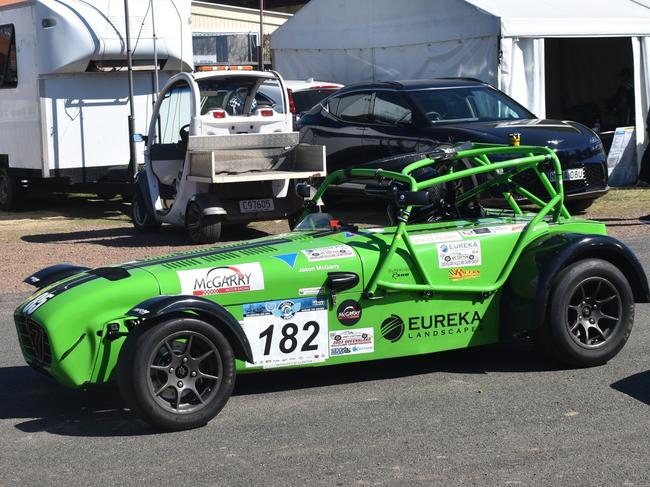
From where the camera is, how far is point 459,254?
21.2ft

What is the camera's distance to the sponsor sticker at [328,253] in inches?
243

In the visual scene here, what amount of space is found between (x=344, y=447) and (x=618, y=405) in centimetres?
164

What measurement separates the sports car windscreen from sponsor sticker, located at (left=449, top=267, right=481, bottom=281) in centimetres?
759

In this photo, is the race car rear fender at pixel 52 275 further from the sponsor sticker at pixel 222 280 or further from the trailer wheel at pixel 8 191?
the trailer wheel at pixel 8 191

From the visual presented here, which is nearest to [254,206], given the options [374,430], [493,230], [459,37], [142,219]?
[142,219]

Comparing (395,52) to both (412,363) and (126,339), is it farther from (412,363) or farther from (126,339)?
(126,339)

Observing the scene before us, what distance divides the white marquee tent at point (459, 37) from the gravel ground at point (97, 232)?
2349 millimetres

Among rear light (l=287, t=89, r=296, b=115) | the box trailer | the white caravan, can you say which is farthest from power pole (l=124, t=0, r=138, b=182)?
rear light (l=287, t=89, r=296, b=115)

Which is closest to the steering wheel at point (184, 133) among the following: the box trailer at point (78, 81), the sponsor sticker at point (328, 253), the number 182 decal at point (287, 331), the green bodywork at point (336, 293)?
the box trailer at point (78, 81)

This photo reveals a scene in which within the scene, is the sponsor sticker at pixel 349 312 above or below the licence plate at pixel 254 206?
below

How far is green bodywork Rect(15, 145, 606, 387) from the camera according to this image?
5.73 m

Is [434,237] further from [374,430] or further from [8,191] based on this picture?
[8,191]

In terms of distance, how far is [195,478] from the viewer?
4.93 meters

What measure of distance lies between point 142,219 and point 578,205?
585cm
